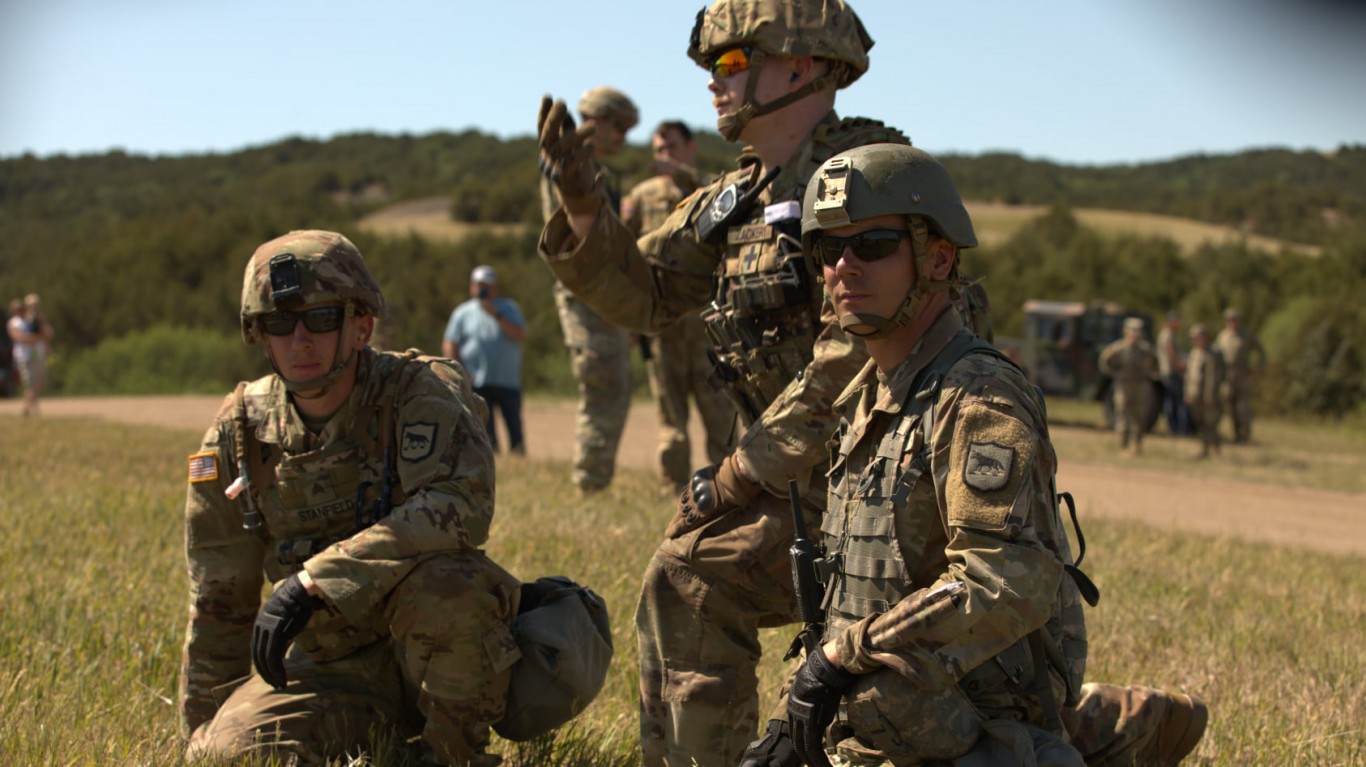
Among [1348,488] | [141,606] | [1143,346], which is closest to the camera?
[141,606]

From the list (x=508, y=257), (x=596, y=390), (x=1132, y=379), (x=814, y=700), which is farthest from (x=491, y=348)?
(x=508, y=257)

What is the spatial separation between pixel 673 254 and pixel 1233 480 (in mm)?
13818

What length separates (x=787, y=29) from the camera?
422cm

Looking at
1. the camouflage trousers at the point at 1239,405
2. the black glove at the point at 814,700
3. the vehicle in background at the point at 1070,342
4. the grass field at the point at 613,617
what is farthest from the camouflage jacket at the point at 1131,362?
the black glove at the point at 814,700

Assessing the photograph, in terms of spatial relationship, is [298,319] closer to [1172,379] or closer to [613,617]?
[613,617]

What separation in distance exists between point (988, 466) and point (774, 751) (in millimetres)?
875

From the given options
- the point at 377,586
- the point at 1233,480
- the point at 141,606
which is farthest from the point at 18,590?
the point at 1233,480

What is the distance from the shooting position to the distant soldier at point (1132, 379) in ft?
65.0

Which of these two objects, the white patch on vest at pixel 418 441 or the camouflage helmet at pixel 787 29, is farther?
the camouflage helmet at pixel 787 29

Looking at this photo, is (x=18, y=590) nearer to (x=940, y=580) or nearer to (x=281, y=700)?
(x=281, y=700)

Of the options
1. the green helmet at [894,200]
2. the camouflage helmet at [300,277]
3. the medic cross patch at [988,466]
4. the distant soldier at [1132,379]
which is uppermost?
the green helmet at [894,200]

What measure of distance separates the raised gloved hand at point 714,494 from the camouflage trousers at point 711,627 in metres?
0.03

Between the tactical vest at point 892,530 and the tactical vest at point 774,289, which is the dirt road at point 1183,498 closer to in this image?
the tactical vest at point 774,289

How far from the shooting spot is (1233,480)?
16.7 metres
